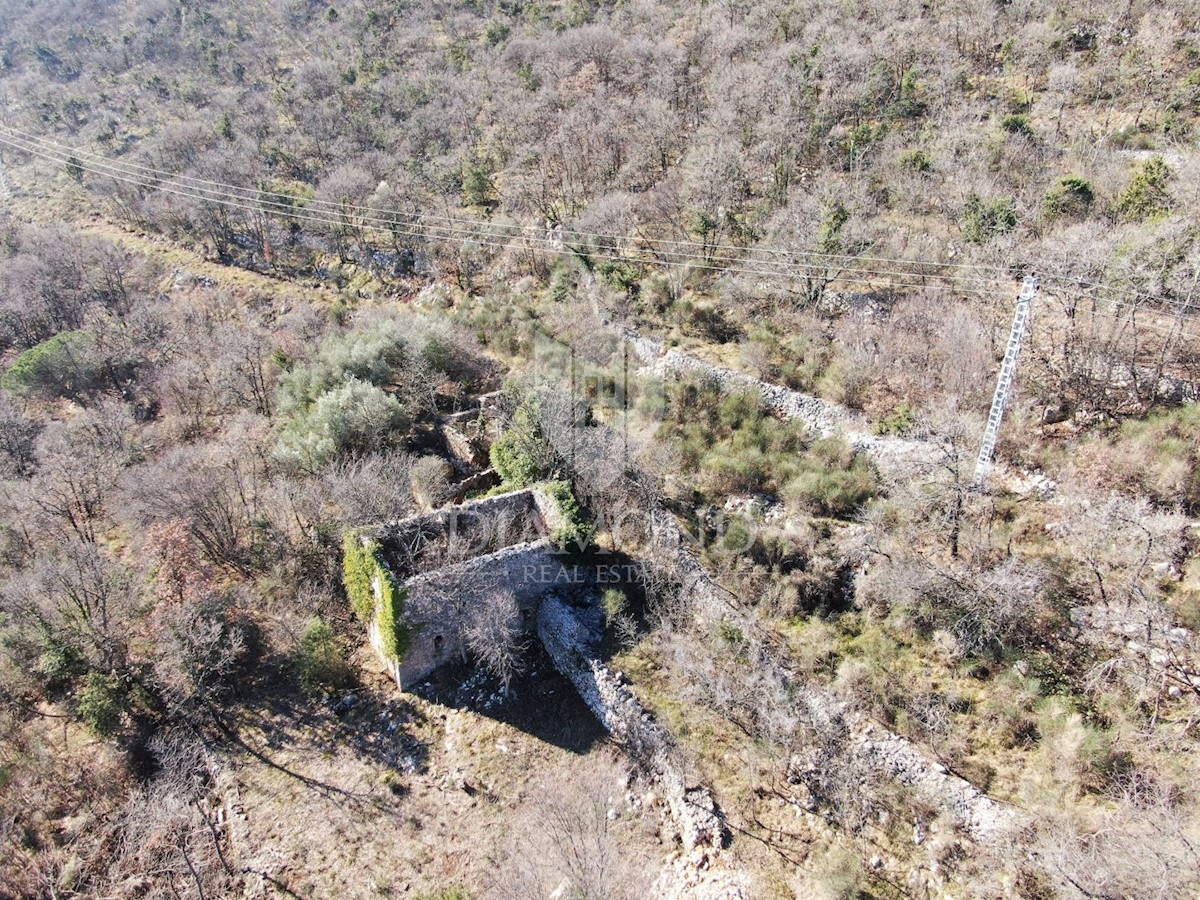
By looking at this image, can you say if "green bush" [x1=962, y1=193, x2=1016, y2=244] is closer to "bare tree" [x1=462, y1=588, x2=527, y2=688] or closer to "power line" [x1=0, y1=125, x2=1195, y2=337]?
"power line" [x1=0, y1=125, x2=1195, y2=337]

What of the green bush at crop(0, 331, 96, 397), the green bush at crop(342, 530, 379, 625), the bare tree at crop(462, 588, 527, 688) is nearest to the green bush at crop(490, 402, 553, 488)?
the bare tree at crop(462, 588, 527, 688)

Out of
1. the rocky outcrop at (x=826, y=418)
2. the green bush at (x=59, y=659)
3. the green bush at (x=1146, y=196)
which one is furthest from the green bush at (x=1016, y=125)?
the green bush at (x=59, y=659)

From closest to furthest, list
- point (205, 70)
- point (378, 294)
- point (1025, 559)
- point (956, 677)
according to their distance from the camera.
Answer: point (956, 677), point (1025, 559), point (378, 294), point (205, 70)

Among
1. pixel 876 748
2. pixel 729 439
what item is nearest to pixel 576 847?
pixel 876 748

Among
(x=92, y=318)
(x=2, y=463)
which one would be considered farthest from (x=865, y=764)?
(x=92, y=318)

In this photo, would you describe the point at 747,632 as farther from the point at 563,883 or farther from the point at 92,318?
the point at 92,318

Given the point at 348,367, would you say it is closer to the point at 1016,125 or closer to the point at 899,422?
the point at 899,422
